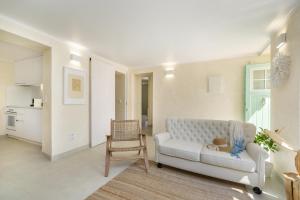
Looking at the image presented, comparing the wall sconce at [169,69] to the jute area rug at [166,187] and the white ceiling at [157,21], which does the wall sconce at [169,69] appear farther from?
the jute area rug at [166,187]

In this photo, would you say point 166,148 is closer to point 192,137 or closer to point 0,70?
point 192,137

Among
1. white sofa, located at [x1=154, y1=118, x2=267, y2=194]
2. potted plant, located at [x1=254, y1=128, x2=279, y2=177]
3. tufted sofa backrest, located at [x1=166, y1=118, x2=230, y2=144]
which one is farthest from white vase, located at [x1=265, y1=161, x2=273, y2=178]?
tufted sofa backrest, located at [x1=166, y1=118, x2=230, y2=144]

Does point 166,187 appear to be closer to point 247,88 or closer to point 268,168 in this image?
point 268,168

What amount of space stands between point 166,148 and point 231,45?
2.58 metres

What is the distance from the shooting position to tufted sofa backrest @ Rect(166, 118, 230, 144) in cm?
253

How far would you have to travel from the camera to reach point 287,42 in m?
1.94

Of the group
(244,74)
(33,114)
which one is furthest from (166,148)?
(33,114)

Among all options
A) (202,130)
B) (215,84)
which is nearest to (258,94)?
(215,84)

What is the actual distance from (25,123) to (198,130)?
4516 mm

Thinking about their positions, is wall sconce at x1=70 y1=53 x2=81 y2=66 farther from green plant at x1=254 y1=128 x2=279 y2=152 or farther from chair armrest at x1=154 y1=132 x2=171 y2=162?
green plant at x1=254 y1=128 x2=279 y2=152

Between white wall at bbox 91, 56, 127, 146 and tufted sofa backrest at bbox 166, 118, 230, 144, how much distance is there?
1921 mm

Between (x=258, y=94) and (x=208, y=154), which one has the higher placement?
(x=258, y=94)

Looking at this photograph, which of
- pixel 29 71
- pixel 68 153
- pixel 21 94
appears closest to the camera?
pixel 68 153

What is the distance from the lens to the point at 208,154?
2.03 metres
